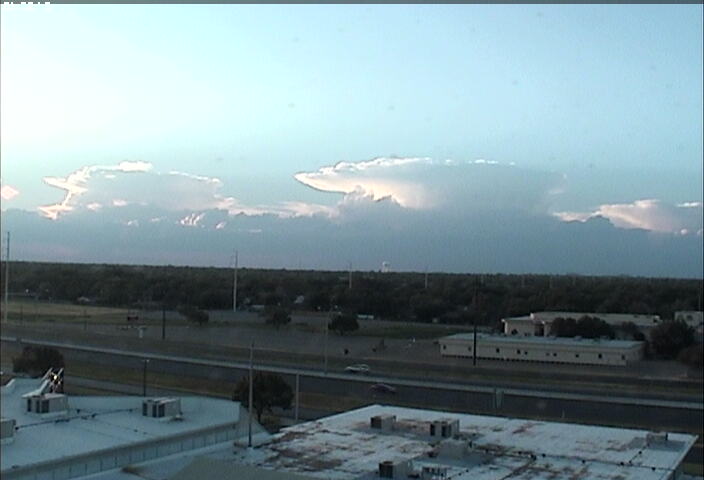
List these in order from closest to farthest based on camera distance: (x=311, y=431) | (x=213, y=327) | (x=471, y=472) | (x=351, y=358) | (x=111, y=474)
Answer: (x=471, y=472) < (x=111, y=474) < (x=311, y=431) < (x=351, y=358) < (x=213, y=327)

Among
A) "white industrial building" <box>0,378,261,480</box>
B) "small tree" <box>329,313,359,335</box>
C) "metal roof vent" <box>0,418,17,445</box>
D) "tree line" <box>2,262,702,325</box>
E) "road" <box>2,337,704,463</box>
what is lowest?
"road" <box>2,337,704,463</box>

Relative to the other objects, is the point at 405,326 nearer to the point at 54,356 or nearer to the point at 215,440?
the point at 54,356

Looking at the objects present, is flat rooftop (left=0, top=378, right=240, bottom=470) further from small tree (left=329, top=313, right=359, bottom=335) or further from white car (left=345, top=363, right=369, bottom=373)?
small tree (left=329, top=313, right=359, bottom=335)

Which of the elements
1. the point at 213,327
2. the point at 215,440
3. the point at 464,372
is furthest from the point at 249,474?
the point at 213,327

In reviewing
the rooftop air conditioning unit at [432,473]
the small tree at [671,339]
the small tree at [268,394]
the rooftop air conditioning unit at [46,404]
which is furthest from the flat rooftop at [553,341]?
the rooftop air conditioning unit at [432,473]

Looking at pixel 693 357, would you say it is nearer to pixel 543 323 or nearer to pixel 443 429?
pixel 543 323

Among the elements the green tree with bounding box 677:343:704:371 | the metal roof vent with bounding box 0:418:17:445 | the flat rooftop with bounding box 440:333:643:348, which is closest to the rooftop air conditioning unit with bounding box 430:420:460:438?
the metal roof vent with bounding box 0:418:17:445

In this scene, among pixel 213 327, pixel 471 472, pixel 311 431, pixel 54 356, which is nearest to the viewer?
pixel 471 472
